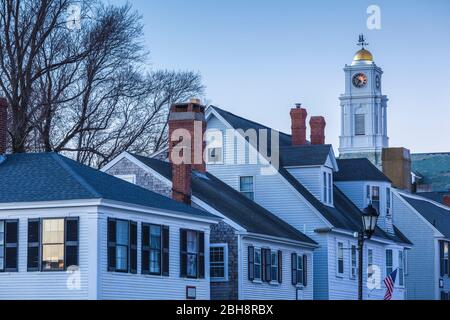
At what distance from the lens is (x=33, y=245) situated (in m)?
34.8

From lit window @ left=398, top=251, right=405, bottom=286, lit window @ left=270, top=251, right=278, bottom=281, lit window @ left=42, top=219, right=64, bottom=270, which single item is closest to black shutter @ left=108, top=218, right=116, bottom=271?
lit window @ left=42, top=219, right=64, bottom=270

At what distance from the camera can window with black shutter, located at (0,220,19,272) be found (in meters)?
35.0

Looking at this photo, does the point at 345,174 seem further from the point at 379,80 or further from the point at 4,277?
the point at 379,80

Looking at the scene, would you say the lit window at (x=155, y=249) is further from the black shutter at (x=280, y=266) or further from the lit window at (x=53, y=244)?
the black shutter at (x=280, y=266)

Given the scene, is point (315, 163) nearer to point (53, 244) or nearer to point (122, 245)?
point (122, 245)

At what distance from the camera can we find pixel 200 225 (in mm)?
40938

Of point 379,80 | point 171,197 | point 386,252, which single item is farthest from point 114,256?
point 379,80

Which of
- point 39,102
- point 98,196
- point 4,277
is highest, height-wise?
point 39,102

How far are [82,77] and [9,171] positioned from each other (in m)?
21.8

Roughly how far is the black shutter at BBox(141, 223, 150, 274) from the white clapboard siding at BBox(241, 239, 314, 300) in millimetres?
6390

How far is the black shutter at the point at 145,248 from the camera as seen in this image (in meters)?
37.2

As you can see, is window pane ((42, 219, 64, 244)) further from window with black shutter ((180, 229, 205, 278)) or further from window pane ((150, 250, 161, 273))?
window with black shutter ((180, 229, 205, 278))

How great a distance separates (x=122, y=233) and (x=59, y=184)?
244cm

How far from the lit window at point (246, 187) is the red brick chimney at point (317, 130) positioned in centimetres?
854
